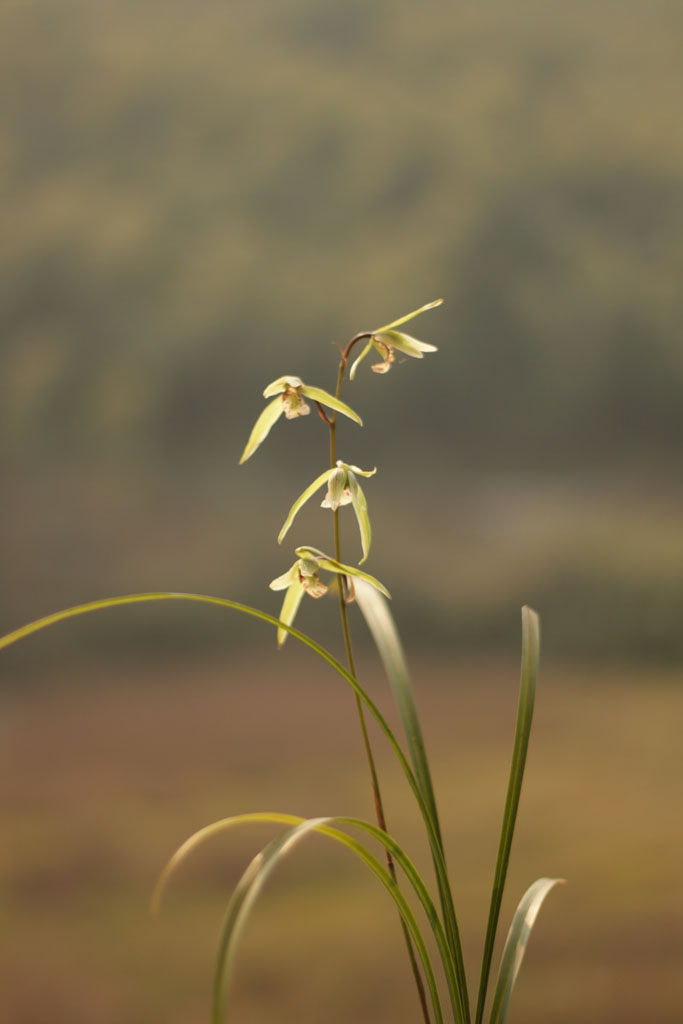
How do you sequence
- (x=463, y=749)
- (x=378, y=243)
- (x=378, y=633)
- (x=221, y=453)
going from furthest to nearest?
(x=378, y=243)
(x=221, y=453)
(x=463, y=749)
(x=378, y=633)

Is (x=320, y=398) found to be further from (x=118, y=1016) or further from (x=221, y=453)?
(x=221, y=453)

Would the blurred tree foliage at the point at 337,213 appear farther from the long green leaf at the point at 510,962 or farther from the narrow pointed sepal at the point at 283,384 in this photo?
the long green leaf at the point at 510,962

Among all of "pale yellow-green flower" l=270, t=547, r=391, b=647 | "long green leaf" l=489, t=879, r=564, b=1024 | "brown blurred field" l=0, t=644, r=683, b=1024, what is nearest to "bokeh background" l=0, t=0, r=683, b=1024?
"brown blurred field" l=0, t=644, r=683, b=1024

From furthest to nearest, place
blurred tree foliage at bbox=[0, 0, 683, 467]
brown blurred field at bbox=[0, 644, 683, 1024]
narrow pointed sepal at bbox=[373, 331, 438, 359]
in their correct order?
blurred tree foliage at bbox=[0, 0, 683, 467] → brown blurred field at bbox=[0, 644, 683, 1024] → narrow pointed sepal at bbox=[373, 331, 438, 359]

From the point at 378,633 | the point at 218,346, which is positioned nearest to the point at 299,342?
the point at 218,346

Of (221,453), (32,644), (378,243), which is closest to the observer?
(32,644)

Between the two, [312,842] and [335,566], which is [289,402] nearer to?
[335,566]

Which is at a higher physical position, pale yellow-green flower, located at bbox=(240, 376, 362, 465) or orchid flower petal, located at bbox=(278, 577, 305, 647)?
pale yellow-green flower, located at bbox=(240, 376, 362, 465)

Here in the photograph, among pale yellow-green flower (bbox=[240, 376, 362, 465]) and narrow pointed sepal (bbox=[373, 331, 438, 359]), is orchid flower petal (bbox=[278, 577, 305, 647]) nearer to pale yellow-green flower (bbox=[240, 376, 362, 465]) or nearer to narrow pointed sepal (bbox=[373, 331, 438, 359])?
pale yellow-green flower (bbox=[240, 376, 362, 465])
